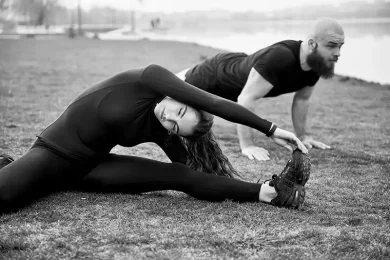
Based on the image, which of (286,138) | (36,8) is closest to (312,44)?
(286,138)

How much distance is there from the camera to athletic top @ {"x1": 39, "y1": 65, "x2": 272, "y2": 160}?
355 cm

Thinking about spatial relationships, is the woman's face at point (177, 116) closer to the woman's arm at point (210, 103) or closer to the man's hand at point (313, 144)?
the woman's arm at point (210, 103)

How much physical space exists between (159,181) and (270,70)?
2.12m

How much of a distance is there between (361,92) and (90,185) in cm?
983

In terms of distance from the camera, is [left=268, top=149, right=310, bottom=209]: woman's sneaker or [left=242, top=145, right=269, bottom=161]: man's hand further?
[left=242, top=145, right=269, bottom=161]: man's hand

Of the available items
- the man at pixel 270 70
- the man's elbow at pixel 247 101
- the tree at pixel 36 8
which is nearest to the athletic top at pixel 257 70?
the man at pixel 270 70

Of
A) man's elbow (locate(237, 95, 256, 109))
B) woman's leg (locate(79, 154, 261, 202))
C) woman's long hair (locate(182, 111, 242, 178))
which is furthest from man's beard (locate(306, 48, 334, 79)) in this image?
woman's leg (locate(79, 154, 261, 202))

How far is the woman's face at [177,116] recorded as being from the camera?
3.45 meters

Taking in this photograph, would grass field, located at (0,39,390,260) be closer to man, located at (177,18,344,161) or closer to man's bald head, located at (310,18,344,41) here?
man, located at (177,18,344,161)

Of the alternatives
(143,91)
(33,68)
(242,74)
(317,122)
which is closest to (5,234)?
(143,91)

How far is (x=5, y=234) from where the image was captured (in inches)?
119

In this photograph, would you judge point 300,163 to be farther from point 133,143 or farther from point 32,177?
point 32,177

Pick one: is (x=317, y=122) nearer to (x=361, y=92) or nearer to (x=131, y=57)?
(x=361, y=92)

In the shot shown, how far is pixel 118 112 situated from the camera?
3604 millimetres
